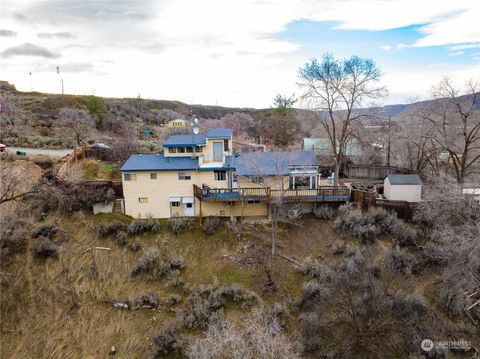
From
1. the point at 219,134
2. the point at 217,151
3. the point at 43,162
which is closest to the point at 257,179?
the point at 217,151

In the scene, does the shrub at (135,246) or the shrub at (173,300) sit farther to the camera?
the shrub at (135,246)

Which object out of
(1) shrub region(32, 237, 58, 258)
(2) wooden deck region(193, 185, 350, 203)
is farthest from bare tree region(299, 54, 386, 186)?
(1) shrub region(32, 237, 58, 258)

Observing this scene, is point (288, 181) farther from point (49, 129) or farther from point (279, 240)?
point (49, 129)

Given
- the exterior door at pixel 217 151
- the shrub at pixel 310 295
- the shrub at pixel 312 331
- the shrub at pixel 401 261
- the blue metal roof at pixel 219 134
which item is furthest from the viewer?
the exterior door at pixel 217 151

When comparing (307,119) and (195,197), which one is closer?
(195,197)

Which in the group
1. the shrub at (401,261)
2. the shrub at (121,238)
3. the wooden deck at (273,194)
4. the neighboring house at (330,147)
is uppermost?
the neighboring house at (330,147)

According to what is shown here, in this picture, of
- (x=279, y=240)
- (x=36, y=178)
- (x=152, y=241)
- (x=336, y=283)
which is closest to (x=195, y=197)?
(x=152, y=241)

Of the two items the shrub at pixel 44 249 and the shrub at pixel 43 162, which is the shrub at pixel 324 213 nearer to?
the shrub at pixel 44 249

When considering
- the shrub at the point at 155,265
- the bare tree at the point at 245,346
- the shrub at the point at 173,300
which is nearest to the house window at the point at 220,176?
the shrub at the point at 155,265

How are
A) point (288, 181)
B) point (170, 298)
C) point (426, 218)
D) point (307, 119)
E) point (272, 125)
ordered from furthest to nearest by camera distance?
point (272, 125) → point (307, 119) → point (288, 181) → point (426, 218) → point (170, 298)
